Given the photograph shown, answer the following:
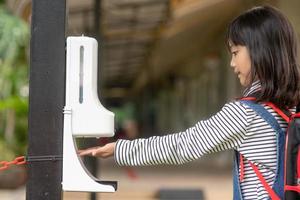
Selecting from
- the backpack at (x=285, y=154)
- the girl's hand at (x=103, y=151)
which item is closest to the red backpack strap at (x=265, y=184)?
the backpack at (x=285, y=154)

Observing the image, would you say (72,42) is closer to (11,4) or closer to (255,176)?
(255,176)

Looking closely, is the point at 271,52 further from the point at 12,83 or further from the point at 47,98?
the point at 12,83

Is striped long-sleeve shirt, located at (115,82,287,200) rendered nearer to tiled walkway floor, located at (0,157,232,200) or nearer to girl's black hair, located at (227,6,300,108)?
girl's black hair, located at (227,6,300,108)

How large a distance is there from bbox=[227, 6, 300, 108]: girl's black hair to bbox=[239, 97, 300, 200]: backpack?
1.9 inches

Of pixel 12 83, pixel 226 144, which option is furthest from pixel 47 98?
pixel 12 83

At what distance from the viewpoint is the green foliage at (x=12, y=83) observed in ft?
32.6

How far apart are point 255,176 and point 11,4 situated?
29.8ft

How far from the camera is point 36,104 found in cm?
251

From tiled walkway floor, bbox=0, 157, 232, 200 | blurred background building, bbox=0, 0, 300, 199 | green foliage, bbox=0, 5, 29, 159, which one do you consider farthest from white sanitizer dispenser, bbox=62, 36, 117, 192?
green foliage, bbox=0, 5, 29, 159

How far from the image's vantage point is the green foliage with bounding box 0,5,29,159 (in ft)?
32.6

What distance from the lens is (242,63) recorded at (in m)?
2.66

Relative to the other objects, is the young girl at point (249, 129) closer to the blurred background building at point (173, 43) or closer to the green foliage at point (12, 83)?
the blurred background building at point (173, 43)

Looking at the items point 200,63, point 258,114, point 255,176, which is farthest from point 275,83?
point 200,63

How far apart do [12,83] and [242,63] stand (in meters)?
10.2
